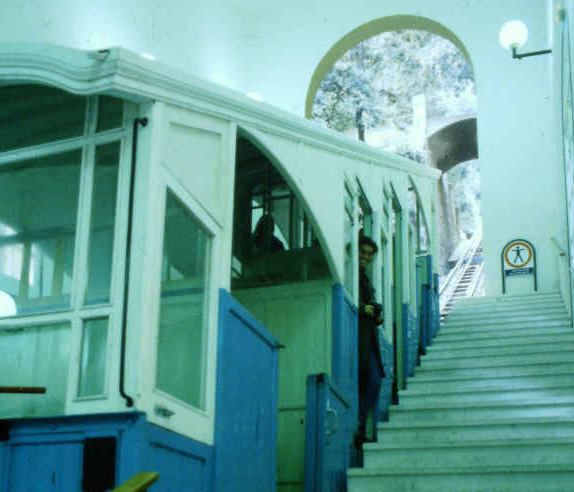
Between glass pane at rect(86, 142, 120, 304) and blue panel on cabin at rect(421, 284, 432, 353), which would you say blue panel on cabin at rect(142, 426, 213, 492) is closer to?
glass pane at rect(86, 142, 120, 304)

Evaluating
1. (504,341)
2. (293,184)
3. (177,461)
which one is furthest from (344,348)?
(177,461)

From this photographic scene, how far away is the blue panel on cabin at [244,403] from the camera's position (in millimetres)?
4484

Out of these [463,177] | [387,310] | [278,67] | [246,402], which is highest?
[463,177]

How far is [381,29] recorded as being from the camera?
1459 centimetres

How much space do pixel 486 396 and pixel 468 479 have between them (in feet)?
5.89

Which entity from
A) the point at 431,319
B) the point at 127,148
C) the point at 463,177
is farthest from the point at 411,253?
the point at 463,177

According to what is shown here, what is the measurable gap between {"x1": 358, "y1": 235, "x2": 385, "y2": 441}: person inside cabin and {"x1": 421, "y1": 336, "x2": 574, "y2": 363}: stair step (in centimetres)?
172

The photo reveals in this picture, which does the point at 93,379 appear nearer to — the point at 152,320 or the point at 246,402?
the point at 152,320

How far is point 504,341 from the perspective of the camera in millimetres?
8797

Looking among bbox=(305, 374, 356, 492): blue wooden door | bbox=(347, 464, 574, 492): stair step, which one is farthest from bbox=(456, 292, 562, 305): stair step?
bbox=(305, 374, 356, 492): blue wooden door

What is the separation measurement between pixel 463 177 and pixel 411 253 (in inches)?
781

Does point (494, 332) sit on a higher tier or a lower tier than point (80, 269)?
higher

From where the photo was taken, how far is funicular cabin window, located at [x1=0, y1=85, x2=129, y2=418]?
13.4 ft

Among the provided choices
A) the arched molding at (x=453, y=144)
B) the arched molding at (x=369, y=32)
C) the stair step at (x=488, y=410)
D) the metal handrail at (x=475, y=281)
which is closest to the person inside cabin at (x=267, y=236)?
the stair step at (x=488, y=410)
